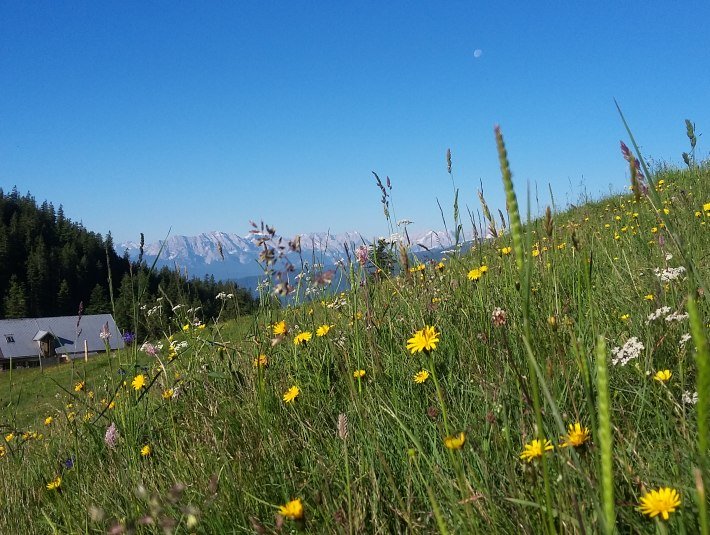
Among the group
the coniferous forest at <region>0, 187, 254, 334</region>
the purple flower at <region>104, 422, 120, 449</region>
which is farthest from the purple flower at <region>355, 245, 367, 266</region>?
the coniferous forest at <region>0, 187, 254, 334</region>

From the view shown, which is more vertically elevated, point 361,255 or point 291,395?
point 361,255

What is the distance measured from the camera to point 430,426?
1734mm

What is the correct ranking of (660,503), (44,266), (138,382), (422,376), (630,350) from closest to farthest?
(660,503)
(630,350)
(422,376)
(138,382)
(44,266)

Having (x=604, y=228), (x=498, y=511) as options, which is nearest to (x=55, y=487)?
Answer: (x=498, y=511)

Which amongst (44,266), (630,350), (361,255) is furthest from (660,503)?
(44,266)

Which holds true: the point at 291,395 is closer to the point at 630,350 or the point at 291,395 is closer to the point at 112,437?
the point at 112,437

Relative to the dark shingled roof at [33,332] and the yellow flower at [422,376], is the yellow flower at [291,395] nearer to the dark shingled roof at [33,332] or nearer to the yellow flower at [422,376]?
the yellow flower at [422,376]

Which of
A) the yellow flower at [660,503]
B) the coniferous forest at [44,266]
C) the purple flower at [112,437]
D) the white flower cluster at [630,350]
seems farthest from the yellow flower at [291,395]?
the coniferous forest at [44,266]

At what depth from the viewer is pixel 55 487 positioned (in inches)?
92.7

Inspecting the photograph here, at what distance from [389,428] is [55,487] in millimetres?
1603

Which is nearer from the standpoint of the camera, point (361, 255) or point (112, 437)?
point (112, 437)

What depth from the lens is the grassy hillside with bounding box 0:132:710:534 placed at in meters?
1.13

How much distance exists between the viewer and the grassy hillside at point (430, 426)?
113 centimetres

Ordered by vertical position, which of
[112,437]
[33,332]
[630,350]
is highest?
[33,332]
